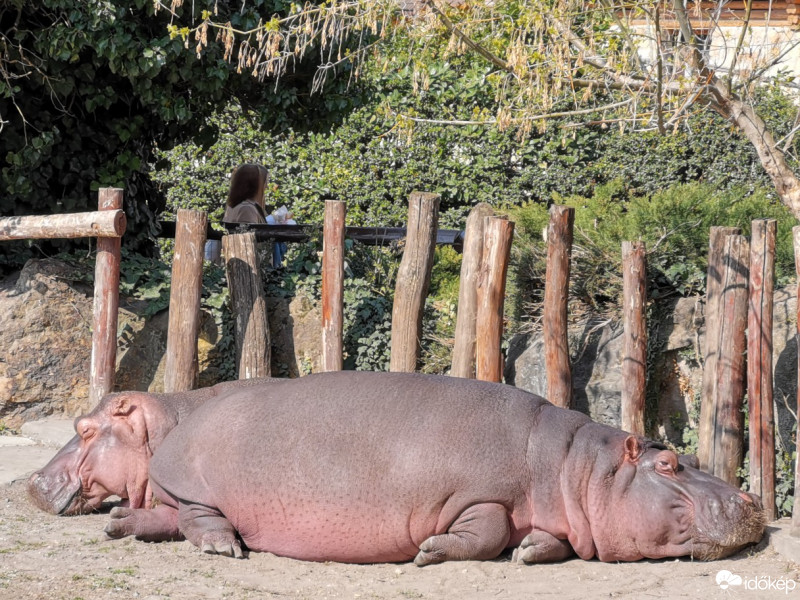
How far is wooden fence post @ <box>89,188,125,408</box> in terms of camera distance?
7.13 m

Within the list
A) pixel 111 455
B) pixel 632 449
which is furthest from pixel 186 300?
pixel 632 449

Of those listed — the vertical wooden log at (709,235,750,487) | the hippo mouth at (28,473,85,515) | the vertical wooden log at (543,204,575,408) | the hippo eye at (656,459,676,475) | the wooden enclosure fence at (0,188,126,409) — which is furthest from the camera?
the wooden enclosure fence at (0,188,126,409)

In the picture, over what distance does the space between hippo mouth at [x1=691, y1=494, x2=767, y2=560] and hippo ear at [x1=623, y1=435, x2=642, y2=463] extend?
0.42 meters

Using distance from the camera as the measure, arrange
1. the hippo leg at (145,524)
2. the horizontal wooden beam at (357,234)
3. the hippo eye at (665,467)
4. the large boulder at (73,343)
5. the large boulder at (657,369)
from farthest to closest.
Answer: the horizontal wooden beam at (357,234) → the large boulder at (73,343) → the large boulder at (657,369) → the hippo leg at (145,524) → the hippo eye at (665,467)

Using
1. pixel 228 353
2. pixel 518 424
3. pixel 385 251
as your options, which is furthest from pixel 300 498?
pixel 385 251

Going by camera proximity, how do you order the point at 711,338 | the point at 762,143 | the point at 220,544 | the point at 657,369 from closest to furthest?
the point at 220,544
the point at 762,143
the point at 711,338
the point at 657,369

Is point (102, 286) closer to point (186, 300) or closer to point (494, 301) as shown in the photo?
point (186, 300)

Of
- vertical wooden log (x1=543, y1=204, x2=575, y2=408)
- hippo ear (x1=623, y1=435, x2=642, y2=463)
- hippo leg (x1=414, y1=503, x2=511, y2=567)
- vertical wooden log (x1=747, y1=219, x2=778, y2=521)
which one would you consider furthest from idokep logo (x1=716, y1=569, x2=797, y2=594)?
vertical wooden log (x1=543, y1=204, x2=575, y2=408)

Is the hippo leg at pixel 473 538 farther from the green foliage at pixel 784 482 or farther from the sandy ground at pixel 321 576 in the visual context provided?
the green foliage at pixel 784 482

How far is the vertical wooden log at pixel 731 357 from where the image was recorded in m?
5.66

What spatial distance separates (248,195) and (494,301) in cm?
382

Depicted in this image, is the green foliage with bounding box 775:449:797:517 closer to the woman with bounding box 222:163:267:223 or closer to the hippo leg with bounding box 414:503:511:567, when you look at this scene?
the hippo leg with bounding box 414:503:511:567

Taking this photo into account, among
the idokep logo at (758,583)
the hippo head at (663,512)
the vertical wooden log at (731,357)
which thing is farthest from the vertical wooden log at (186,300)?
the idokep logo at (758,583)

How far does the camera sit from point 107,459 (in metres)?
5.49
